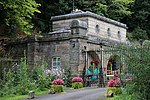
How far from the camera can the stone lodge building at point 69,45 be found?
65.2 ft

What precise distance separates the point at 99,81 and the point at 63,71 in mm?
2259

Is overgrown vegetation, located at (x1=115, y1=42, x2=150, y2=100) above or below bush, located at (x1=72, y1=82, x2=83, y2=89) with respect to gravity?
above

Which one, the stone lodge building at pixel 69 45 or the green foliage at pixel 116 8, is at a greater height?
the green foliage at pixel 116 8

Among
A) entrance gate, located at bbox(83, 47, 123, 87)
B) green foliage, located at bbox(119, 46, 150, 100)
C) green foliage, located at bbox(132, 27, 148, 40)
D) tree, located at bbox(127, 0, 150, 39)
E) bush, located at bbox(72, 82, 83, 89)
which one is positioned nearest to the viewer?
green foliage, located at bbox(119, 46, 150, 100)

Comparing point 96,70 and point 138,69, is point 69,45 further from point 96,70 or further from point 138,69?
point 138,69

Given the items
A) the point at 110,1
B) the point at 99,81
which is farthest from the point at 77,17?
the point at 110,1

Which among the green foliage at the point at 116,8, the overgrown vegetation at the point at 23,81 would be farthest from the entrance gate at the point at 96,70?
the green foliage at the point at 116,8

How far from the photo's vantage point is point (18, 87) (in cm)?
1598

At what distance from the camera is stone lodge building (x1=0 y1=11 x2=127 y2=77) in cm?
1986

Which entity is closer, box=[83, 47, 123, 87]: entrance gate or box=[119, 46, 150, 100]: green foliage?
box=[119, 46, 150, 100]: green foliage

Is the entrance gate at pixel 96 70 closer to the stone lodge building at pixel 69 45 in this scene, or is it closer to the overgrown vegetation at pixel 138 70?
the stone lodge building at pixel 69 45

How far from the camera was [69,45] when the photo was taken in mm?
20188

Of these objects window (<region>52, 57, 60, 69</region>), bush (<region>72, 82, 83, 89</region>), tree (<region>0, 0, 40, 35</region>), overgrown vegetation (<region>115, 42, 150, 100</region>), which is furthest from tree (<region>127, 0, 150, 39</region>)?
overgrown vegetation (<region>115, 42, 150, 100</region>)

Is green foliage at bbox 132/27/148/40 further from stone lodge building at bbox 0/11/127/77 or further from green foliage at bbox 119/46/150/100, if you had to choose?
green foliage at bbox 119/46/150/100
